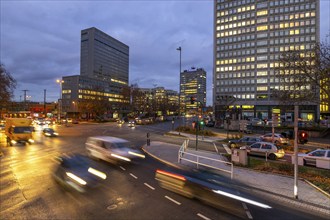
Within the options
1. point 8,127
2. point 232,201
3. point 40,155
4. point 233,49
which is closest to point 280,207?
point 232,201

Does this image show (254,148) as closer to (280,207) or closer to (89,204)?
(280,207)

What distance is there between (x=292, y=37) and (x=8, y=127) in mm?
105049

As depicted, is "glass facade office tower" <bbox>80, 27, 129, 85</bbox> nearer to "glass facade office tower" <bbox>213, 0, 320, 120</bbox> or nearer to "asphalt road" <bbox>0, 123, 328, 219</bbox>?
"glass facade office tower" <bbox>213, 0, 320, 120</bbox>

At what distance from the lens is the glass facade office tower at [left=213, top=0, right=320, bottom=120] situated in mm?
96125

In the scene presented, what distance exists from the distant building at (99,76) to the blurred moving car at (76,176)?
270 feet

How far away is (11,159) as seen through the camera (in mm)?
17719

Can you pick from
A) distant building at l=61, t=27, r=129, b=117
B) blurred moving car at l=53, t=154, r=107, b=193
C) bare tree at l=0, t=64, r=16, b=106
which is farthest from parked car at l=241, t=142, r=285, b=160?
distant building at l=61, t=27, r=129, b=117

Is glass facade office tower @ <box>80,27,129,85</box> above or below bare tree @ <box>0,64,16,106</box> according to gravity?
above

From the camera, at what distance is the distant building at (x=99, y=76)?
11956 centimetres

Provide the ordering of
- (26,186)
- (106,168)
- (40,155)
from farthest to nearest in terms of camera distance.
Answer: (40,155) → (106,168) → (26,186)

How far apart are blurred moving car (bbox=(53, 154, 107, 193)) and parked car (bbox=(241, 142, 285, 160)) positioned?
13.6 m

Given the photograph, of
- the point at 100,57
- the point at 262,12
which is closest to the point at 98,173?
the point at 262,12

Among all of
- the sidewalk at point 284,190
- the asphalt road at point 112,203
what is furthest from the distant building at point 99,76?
the sidewalk at point 284,190

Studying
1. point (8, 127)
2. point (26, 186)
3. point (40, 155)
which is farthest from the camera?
point (8, 127)
